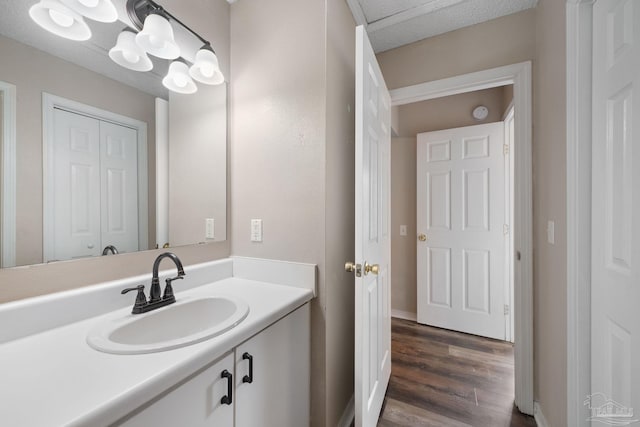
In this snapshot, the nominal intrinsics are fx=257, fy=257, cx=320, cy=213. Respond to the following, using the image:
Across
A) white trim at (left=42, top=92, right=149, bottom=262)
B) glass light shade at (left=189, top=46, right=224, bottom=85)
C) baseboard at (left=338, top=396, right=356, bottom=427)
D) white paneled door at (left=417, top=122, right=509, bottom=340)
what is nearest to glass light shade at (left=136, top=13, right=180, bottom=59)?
glass light shade at (left=189, top=46, right=224, bottom=85)

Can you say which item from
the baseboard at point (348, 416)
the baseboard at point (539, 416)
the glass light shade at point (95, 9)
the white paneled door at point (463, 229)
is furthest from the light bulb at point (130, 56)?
the baseboard at point (539, 416)

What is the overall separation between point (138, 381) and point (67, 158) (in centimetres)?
81

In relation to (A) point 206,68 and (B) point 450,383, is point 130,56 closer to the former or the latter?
(A) point 206,68

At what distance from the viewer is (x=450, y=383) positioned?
1756mm

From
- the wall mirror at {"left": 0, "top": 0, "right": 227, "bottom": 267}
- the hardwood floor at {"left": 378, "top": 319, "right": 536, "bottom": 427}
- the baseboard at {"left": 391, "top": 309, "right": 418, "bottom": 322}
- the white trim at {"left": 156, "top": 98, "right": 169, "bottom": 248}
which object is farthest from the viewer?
the baseboard at {"left": 391, "top": 309, "right": 418, "bottom": 322}

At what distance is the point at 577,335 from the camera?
1009 mm

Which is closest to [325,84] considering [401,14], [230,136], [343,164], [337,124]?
[337,124]

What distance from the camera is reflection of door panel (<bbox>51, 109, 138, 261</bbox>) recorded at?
883mm

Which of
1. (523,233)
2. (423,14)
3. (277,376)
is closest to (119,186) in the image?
(277,376)

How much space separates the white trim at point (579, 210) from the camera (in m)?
0.99

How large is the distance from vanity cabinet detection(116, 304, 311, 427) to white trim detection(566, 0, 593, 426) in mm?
1080

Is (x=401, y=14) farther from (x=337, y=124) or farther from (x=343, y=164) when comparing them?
(x=343, y=164)

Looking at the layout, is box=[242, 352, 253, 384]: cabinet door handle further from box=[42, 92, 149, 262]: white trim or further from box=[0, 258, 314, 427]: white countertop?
box=[42, 92, 149, 262]: white trim

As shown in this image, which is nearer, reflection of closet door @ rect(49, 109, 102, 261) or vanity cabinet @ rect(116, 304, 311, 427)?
vanity cabinet @ rect(116, 304, 311, 427)
